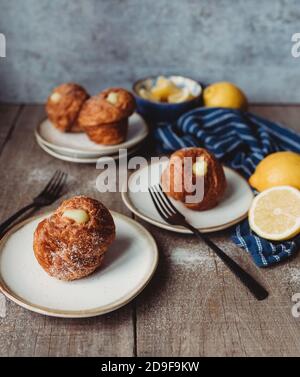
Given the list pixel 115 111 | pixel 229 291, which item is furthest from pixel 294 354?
pixel 115 111

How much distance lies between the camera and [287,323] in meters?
0.97

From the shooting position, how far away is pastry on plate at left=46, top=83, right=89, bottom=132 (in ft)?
5.22

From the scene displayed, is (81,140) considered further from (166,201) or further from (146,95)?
(166,201)

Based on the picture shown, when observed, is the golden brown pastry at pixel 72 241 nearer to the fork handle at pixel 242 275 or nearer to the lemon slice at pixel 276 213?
the fork handle at pixel 242 275

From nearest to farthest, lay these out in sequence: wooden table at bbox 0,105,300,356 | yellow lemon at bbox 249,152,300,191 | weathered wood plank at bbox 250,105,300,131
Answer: wooden table at bbox 0,105,300,356 < yellow lemon at bbox 249,152,300,191 < weathered wood plank at bbox 250,105,300,131

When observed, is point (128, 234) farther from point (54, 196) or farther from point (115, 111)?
point (115, 111)

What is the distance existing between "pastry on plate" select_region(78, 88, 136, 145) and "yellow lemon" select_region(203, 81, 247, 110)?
14.0 inches

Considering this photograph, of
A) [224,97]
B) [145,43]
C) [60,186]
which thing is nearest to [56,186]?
[60,186]

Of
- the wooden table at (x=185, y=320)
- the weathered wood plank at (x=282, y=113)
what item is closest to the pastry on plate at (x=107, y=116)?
the wooden table at (x=185, y=320)

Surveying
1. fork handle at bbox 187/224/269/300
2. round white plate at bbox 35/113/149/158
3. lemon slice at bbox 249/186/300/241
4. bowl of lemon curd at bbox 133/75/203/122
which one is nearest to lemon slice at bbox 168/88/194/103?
bowl of lemon curd at bbox 133/75/203/122

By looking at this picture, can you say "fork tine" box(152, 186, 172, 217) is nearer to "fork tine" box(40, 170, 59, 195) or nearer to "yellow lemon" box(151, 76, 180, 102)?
"fork tine" box(40, 170, 59, 195)

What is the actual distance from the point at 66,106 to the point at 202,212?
608 millimetres

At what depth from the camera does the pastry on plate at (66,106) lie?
1592mm
